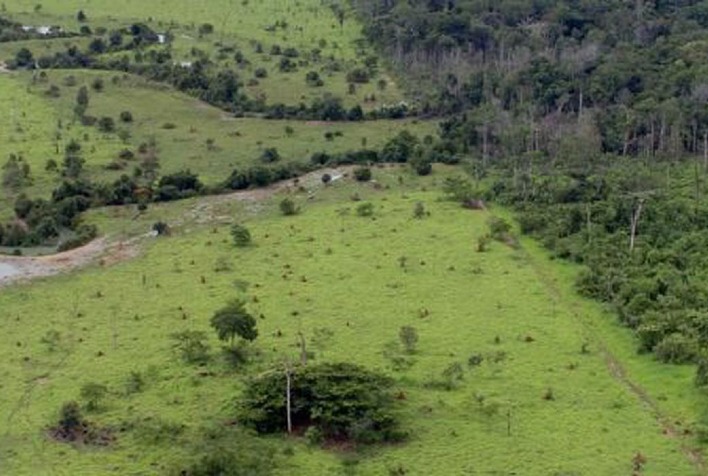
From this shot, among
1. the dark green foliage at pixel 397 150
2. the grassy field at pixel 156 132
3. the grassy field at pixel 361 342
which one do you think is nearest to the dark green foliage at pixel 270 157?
the grassy field at pixel 156 132

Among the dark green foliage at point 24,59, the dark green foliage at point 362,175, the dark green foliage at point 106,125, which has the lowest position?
the dark green foliage at point 362,175

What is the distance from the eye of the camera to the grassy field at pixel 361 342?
134 ft

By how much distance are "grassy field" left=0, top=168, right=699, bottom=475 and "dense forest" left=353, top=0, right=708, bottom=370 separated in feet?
7.67

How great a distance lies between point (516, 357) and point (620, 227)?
56.2 feet

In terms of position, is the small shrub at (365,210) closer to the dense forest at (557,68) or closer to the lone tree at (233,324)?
the dense forest at (557,68)

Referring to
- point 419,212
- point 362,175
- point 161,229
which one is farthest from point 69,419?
point 362,175

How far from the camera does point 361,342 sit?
165 feet

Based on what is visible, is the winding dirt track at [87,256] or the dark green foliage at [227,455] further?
the winding dirt track at [87,256]

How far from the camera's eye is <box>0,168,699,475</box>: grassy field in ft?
134

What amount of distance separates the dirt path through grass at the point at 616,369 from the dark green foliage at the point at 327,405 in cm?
901

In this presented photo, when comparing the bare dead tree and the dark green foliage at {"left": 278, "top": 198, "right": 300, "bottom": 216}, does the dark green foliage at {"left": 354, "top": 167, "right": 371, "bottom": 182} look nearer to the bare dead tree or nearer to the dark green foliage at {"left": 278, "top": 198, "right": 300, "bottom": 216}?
the dark green foliage at {"left": 278, "top": 198, "right": 300, "bottom": 216}

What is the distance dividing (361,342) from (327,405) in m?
8.57

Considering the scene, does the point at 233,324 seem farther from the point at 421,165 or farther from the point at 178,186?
the point at 421,165

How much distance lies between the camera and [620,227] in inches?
2491
